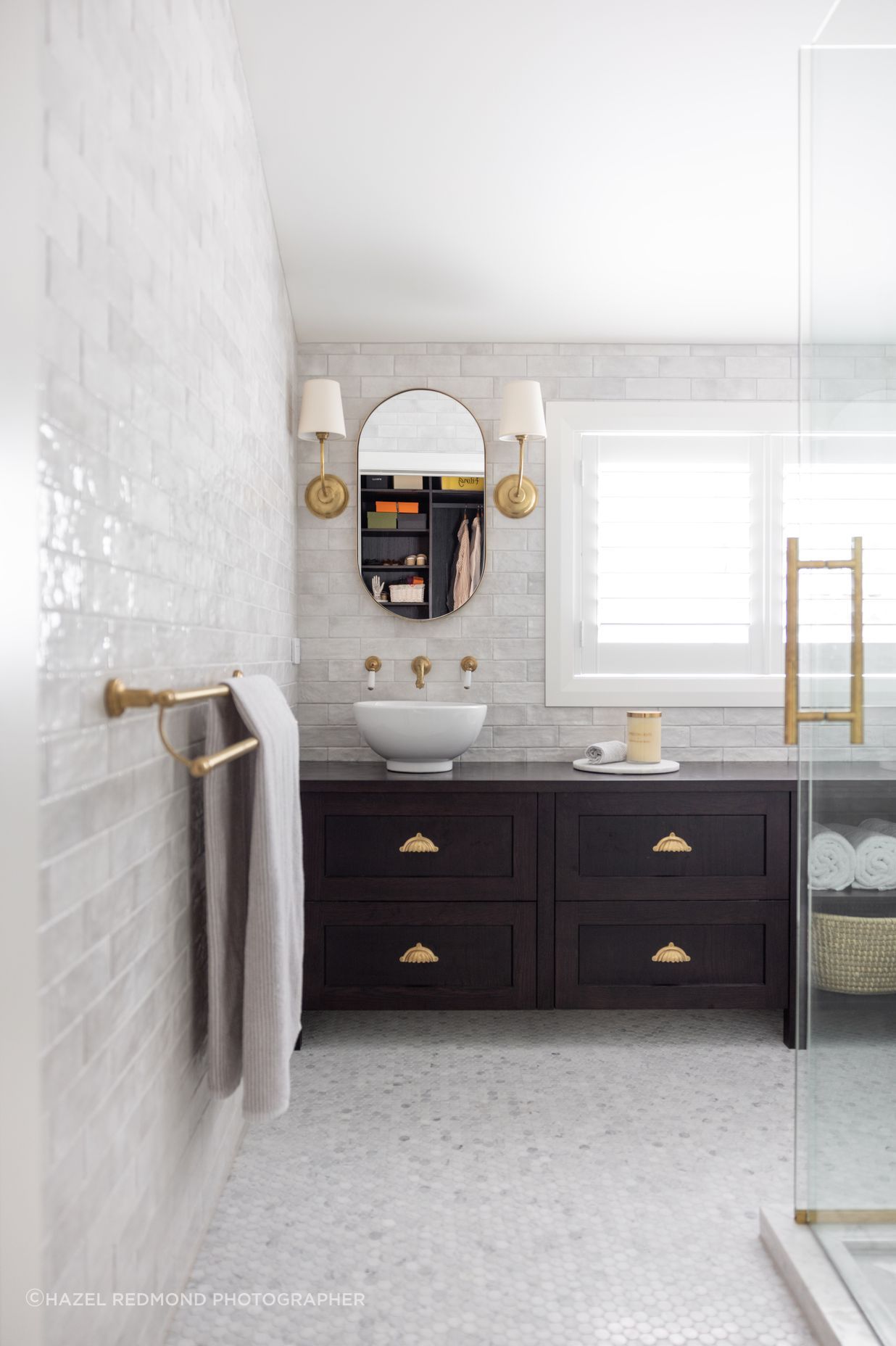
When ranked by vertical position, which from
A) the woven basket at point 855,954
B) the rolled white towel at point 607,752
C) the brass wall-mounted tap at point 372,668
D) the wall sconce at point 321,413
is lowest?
the woven basket at point 855,954

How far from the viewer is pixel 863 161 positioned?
58.8 inches

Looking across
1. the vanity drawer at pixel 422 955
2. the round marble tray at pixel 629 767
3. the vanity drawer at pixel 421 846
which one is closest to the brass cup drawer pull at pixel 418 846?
the vanity drawer at pixel 421 846

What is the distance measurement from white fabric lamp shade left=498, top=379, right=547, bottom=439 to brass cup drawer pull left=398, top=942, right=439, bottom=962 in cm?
162

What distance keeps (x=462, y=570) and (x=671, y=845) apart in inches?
45.5

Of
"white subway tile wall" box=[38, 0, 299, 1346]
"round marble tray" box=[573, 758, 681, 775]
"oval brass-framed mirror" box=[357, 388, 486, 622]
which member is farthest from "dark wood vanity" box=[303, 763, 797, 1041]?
"oval brass-framed mirror" box=[357, 388, 486, 622]

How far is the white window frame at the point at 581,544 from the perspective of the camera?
3.26 m

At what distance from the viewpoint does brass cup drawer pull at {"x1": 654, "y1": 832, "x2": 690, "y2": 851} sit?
2.70 m

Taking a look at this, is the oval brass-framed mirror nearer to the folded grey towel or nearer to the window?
the window

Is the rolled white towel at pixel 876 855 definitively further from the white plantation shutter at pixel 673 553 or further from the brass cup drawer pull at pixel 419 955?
the white plantation shutter at pixel 673 553

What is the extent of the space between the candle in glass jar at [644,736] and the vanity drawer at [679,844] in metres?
0.25

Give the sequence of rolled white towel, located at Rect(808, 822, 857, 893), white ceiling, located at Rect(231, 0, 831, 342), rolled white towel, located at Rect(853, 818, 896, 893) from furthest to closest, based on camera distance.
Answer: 1. white ceiling, located at Rect(231, 0, 831, 342)
2. rolled white towel, located at Rect(808, 822, 857, 893)
3. rolled white towel, located at Rect(853, 818, 896, 893)

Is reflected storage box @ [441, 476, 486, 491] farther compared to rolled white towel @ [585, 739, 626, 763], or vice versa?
reflected storage box @ [441, 476, 486, 491]

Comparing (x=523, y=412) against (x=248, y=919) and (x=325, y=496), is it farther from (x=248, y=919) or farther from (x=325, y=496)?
(x=248, y=919)

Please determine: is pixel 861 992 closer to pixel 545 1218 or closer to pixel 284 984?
pixel 545 1218
